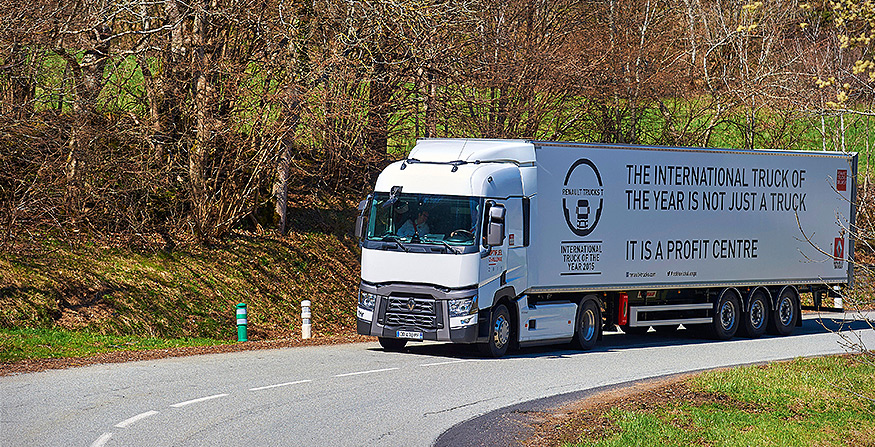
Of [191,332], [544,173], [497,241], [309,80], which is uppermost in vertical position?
[309,80]

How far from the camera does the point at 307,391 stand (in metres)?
13.0

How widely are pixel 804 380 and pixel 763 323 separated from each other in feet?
26.5

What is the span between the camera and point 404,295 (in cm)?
1677

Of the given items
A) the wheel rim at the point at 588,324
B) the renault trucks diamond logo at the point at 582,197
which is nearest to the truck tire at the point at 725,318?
the wheel rim at the point at 588,324

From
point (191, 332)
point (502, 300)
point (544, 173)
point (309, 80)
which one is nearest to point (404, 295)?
point (502, 300)

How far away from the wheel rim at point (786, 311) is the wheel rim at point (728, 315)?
5.35ft

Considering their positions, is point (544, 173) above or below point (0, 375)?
above

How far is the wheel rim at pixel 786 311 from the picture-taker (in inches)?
893

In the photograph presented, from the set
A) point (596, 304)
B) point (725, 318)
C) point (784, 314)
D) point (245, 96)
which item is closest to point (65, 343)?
point (245, 96)

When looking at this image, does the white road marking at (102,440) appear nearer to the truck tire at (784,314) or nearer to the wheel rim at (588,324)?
the wheel rim at (588,324)

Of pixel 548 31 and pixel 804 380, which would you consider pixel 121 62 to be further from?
pixel 804 380

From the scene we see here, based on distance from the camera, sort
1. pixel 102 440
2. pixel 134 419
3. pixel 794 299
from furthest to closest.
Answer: pixel 794 299
pixel 134 419
pixel 102 440

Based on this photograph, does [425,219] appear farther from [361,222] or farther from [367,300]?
[367,300]

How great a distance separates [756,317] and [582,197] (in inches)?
242
